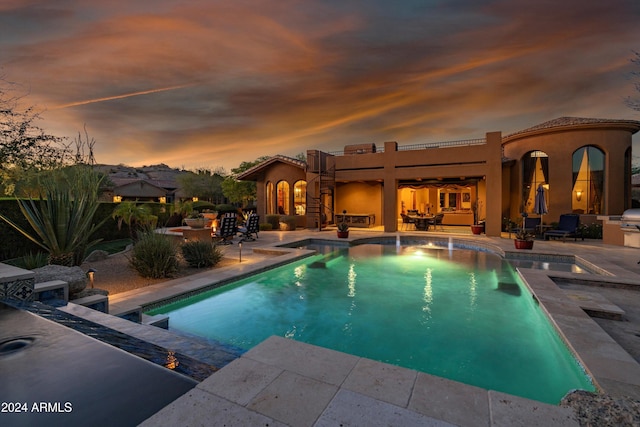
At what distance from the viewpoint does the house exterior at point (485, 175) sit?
14547 millimetres

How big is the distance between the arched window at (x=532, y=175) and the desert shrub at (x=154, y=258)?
17.9 metres

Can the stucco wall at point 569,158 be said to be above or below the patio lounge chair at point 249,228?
above

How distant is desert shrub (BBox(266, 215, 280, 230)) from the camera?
18.6 meters

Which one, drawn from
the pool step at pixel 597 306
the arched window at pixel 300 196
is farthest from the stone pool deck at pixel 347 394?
the arched window at pixel 300 196

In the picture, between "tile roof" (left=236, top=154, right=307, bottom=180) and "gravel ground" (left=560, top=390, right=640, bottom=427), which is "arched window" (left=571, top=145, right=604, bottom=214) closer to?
"tile roof" (left=236, top=154, right=307, bottom=180)

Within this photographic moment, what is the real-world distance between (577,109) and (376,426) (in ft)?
73.4

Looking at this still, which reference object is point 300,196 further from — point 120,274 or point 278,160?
point 120,274

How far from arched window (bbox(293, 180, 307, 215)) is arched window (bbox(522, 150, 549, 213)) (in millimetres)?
13392

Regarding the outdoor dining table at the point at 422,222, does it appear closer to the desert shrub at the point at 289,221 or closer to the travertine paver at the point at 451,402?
the desert shrub at the point at 289,221

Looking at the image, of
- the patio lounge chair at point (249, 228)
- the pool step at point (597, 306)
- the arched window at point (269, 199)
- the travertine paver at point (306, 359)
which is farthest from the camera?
the arched window at point (269, 199)

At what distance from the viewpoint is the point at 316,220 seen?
62.4 feet

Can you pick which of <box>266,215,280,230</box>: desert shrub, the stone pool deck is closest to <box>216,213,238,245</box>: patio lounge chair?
<box>266,215,280,230</box>: desert shrub

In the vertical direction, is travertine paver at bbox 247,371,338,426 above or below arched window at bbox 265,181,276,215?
below

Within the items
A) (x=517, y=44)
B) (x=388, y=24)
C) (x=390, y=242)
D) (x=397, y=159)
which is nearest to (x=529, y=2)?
(x=517, y=44)
